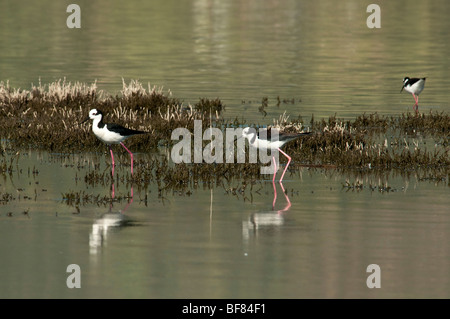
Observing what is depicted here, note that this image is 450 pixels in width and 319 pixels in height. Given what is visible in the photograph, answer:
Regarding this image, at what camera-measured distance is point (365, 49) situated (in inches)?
1793

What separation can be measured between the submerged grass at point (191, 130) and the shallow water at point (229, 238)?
785mm

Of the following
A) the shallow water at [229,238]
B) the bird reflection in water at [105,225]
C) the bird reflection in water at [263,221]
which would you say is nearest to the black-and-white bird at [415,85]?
the shallow water at [229,238]

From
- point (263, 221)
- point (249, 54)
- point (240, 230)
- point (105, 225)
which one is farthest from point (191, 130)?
point (249, 54)

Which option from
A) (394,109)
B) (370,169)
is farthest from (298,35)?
(370,169)

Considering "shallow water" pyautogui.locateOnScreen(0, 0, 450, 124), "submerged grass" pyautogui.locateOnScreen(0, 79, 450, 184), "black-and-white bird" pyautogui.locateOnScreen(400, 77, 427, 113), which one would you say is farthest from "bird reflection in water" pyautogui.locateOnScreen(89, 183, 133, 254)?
"black-and-white bird" pyautogui.locateOnScreen(400, 77, 427, 113)

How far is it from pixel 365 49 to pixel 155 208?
34.0 meters

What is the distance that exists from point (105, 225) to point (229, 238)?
1.64 meters

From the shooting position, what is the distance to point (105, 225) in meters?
11.8

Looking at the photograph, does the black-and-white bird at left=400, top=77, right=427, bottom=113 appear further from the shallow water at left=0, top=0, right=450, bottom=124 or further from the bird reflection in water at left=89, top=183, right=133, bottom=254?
the bird reflection in water at left=89, top=183, right=133, bottom=254

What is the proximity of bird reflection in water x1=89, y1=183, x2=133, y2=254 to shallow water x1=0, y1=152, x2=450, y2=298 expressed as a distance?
0.05ft

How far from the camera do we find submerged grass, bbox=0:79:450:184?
1565 centimetres

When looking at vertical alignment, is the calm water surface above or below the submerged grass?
below

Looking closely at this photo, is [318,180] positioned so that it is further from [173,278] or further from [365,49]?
[365,49]

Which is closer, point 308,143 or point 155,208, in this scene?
point 155,208
